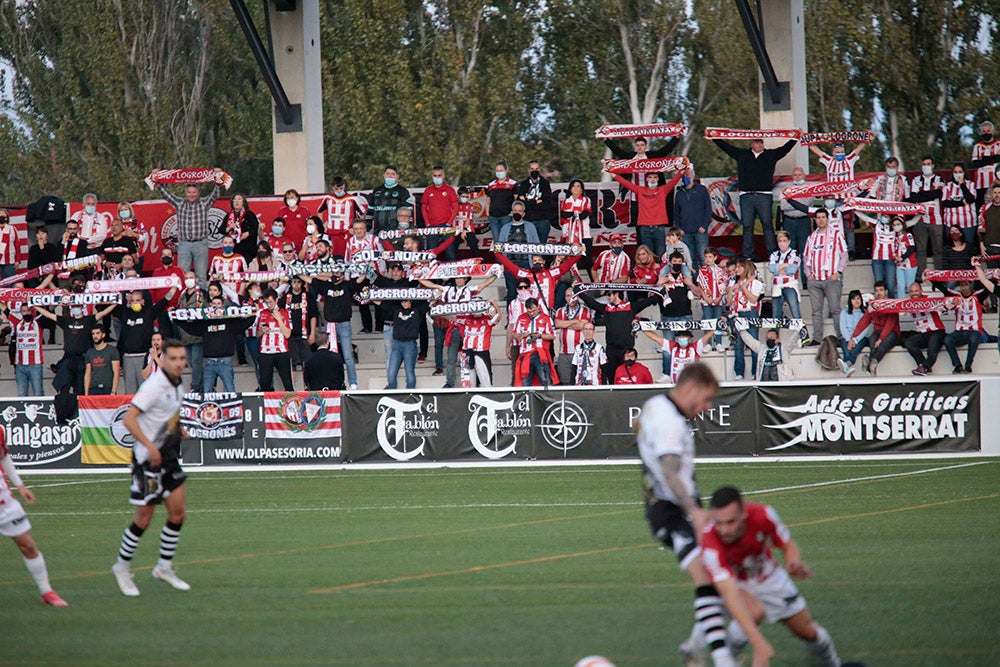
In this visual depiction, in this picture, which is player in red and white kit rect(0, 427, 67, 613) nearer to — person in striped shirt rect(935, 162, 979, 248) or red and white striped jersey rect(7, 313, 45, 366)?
red and white striped jersey rect(7, 313, 45, 366)

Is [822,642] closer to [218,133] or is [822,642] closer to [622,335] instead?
[622,335]

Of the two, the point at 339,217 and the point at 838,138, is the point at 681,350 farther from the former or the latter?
the point at 339,217

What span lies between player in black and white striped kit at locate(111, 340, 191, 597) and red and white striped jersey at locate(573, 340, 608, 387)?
13074 millimetres

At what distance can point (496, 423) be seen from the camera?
22094 millimetres

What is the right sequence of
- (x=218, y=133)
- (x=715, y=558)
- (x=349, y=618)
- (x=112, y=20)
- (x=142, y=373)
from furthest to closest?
1. (x=218, y=133)
2. (x=112, y=20)
3. (x=142, y=373)
4. (x=349, y=618)
5. (x=715, y=558)

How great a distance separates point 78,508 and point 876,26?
3695 centimetres

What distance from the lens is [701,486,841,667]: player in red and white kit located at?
23.2 feet

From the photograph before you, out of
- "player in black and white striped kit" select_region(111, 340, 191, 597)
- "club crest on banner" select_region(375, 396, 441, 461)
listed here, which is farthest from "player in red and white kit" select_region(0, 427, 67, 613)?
"club crest on banner" select_region(375, 396, 441, 461)

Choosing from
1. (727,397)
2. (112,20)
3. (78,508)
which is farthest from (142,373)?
(112,20)

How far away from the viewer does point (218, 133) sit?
56.1 m

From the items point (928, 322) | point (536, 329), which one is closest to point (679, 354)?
point (536, 329)

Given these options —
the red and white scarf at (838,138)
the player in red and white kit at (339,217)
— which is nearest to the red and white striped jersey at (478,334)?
the player in red and white kit at (339,217)

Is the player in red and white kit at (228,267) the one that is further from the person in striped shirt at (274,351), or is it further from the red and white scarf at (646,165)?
the red and white scarf at (646,165)

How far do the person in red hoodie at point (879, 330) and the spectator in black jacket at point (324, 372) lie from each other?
9.80 metres
